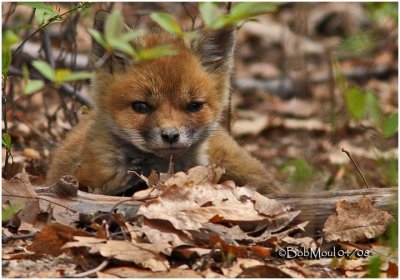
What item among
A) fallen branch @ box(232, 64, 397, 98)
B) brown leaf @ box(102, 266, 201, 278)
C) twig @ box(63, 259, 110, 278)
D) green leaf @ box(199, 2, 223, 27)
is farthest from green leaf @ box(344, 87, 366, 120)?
fallen branch @ box(232, 64, 397, 98)

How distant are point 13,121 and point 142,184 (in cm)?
326

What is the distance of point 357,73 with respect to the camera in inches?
468

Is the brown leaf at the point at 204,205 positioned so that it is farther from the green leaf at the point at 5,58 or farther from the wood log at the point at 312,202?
the green leaf at the point at 5,58

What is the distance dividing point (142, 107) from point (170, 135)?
350 millimetres

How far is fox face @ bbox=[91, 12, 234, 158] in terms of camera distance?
5.60 metres

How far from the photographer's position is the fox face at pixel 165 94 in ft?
18.4

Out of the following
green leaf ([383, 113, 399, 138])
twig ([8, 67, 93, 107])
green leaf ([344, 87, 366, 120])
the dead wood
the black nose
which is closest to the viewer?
green leaf ([344, 87, 366, 120])

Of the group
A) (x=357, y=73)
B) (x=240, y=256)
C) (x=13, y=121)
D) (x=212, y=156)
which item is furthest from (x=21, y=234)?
(x=357, y=73)

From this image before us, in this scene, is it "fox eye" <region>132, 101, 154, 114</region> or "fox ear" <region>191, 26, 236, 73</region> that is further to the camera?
"fox ear" <region>191, 26, 236, 73</region>

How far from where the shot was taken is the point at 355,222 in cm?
483

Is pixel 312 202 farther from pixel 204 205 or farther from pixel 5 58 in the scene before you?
pixel 5 58

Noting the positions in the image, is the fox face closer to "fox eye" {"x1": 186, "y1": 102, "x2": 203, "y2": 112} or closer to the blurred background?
"fox eye" {"x1": 186, "y1": 102, "x2": 203, "y2": 112}

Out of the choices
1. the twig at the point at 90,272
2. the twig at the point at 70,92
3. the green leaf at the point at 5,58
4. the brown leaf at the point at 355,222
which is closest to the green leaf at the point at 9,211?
the twig at the point at 90,272

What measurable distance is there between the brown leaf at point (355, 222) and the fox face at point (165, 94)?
4.62ft
